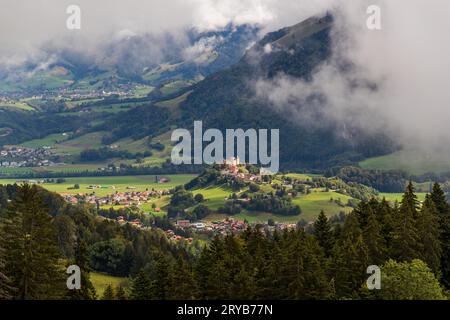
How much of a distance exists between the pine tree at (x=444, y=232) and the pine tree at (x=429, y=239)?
1812mm

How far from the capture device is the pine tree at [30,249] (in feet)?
171

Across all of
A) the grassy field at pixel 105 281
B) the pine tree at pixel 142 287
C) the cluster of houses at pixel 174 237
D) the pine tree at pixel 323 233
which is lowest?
the cluster of houses at pixel 174 237

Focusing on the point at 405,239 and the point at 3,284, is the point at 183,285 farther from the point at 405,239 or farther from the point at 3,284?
the point at 405,239

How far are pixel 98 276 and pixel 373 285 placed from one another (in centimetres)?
5254

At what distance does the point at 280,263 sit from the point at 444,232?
2215 centimetres

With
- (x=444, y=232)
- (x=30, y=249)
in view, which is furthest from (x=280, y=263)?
(x=444, y=232)

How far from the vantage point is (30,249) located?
52.6 m

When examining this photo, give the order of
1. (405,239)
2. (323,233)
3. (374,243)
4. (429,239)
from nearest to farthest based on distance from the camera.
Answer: (405,239)
(429,239)
(374,243)
(323,233)

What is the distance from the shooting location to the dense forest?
53.1 metres

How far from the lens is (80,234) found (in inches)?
4508

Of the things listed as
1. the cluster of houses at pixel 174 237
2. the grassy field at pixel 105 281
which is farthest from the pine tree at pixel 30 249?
the cluster of houses at pixel 174 237

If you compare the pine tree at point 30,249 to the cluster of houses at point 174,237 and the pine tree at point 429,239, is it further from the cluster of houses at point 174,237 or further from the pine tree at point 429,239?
the cluster of houses at point 174,237

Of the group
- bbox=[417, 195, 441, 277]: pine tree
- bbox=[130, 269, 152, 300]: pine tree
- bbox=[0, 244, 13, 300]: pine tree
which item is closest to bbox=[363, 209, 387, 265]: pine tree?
bbox=[417, 195, 441, 277]: pine tree

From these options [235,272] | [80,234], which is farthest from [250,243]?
[80,234]
